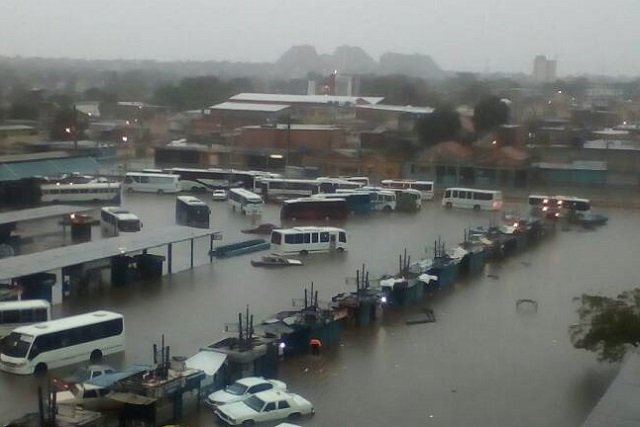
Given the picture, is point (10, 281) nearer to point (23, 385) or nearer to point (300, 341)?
point (23, 385)

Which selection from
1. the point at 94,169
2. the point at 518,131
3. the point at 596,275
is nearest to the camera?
the point at 596,275

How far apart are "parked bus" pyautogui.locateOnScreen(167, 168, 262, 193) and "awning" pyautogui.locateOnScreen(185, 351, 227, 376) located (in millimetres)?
4592

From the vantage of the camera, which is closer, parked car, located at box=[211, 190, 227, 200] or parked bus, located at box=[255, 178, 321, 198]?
parked car, located at box=[211, 190, 227, 200]

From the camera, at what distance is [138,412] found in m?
2.22

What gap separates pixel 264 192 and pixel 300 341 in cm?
404

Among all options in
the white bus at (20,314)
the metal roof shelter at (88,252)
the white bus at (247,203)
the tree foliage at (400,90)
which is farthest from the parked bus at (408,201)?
the tree foliage at (400,90)

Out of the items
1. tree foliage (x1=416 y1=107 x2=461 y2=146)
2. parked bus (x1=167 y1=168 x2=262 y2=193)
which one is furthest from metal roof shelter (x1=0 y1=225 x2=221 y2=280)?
tree foliage (x1=416 y1=107 x2=461 y2=146)

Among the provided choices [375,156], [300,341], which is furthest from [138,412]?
[375,156]

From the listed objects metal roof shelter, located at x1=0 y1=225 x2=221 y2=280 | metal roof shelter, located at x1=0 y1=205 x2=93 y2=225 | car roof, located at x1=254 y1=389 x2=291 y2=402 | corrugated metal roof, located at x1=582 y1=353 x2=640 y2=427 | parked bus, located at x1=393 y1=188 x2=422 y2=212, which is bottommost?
parked bus, located at x1=393 y1=188 x2=422 y2=212

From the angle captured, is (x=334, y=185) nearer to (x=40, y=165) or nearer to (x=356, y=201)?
(x=356, y=201)

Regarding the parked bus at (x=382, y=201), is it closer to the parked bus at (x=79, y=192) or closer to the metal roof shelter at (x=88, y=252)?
the parked bus at (x=79, y=192)

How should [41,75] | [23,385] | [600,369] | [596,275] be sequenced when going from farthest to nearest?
[41,75] → [596,275] → [600,369] → [23,385]

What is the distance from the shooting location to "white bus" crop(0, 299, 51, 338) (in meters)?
2.98

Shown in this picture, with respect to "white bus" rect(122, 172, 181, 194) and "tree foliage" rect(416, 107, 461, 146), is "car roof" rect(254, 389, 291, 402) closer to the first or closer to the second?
"white bus" rect(122, 172, 181, 194)
